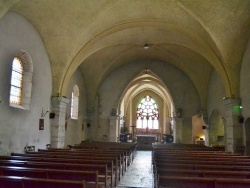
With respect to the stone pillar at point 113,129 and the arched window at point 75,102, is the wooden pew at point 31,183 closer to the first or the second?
the arched window at point 75,102

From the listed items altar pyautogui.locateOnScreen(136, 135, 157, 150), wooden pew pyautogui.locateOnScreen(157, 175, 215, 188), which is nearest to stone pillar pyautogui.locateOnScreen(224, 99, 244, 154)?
wooden pew pyautogui.locateOnScreen(157, 175, 215, 188)

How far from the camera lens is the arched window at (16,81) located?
400 inches

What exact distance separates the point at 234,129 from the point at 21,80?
9.55 m

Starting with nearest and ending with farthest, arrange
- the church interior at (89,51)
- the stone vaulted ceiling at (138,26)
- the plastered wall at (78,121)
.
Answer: the church interior at (89,51) → the stone vaulted ceiling at (138,26) → the plastered wall at (78,121)

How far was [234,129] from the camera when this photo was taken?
12148 millimetres

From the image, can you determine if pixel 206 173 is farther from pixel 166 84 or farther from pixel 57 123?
pixel 166 84

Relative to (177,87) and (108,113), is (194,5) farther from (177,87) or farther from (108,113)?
(108,113)

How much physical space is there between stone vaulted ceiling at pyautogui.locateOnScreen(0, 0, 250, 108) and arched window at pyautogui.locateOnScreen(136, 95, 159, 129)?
20.8 m

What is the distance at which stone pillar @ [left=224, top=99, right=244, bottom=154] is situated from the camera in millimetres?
12044

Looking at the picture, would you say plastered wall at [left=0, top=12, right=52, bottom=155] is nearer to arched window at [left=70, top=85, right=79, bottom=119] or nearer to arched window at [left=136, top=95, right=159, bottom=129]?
arched window at [left=70, top=85, right=79, bottom=119]

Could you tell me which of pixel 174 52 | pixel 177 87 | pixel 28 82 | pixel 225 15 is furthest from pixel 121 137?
pixel 225 15

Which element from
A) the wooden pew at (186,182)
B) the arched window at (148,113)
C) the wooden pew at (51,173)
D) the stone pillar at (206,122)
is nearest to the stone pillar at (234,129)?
the stone pillar at (206,122)

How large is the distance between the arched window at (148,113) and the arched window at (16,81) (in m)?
25.8

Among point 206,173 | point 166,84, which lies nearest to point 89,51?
point 166,84
